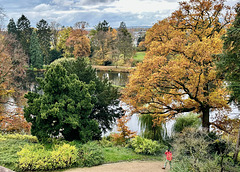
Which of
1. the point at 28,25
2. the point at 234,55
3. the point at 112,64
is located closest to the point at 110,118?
the point at 234,55

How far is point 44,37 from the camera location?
53.8m

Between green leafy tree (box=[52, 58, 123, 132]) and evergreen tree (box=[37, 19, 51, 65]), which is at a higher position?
evergreen tree (box=[37, 19, 51, 65])

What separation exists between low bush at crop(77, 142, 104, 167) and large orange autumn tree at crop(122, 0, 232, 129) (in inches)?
150

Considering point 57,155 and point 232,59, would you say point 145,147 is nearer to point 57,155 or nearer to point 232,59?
point 57,155

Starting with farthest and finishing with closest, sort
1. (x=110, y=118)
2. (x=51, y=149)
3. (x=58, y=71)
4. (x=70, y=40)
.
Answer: (x=70, y=40), (x=110, y=118), (x=58, y=71), (x=51, y=149)

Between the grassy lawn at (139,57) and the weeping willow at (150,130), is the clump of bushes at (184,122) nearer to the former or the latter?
the weeping willow at (150,130)

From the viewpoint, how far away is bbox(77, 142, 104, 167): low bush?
10578 millimetres

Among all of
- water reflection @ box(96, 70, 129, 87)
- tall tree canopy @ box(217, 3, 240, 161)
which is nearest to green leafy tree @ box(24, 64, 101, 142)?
tall tree canopy @ box(217, 3, 240, 161)

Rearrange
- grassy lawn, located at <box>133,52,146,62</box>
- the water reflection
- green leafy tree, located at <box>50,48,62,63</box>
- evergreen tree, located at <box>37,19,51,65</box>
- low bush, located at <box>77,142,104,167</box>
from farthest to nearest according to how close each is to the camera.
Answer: evergreen tree, located at <box>37,19,51,65</box>, green leafy tree, located at <box>50,48,62,63</box>, grassy lawn, located at <box>133,52,146,62</box>, the water reflection, low bush, located at <box>77,142,104,167</box>

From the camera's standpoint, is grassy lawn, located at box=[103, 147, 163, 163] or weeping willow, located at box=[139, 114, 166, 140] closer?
grassy lawn, located at box=[103, 147, 163, 163]

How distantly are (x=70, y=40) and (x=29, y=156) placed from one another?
42.0m

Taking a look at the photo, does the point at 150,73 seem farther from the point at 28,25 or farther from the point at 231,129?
the point at 28,25

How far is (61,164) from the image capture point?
9938 millimetres

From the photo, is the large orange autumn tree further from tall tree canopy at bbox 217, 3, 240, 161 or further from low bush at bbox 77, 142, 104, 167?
→ low bush at bbox 77, 142, 104, 167
